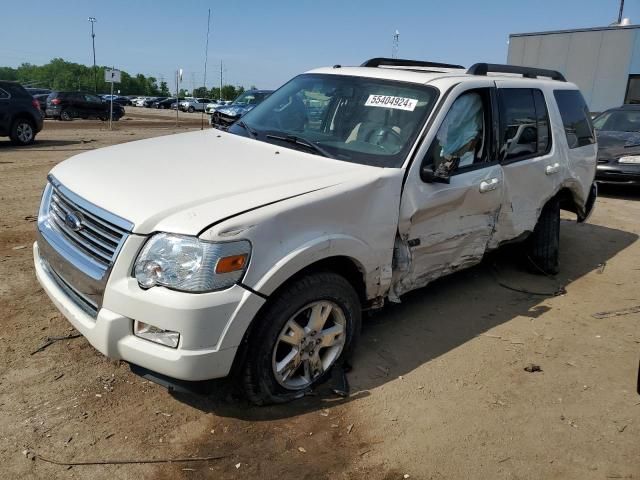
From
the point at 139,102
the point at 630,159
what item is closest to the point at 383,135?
the point at 630,159

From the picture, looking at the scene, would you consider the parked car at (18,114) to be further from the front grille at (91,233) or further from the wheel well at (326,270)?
the wheel well at (326,270)

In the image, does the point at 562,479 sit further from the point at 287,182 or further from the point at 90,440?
the point at 90,440

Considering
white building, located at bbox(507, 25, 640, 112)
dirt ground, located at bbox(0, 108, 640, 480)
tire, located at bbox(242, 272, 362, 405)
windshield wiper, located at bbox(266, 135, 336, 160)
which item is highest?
white building, located at bbox(507, 25, 640, 112)

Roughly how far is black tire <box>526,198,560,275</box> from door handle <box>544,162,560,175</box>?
34cm

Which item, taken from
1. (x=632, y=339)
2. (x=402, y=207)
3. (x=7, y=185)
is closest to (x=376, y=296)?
(x=402, y=207)

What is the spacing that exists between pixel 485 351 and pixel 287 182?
1948 millimetres

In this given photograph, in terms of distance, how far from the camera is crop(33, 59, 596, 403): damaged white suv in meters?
2.61

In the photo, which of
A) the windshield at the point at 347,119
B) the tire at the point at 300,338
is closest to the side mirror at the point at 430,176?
the windshield at the point at 347,119

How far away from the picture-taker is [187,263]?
2.57m

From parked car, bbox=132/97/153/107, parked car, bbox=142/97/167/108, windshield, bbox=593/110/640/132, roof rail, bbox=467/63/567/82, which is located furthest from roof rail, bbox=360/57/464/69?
parked car, bbox=132/97/153/107

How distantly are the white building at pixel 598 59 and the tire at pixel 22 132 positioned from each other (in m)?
17.4

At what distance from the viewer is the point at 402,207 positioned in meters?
3.43

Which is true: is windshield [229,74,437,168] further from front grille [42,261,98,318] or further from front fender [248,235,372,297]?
front grille [42,261,98,318]

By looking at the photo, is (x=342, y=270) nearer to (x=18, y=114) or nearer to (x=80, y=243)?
(x=80, y=243)
